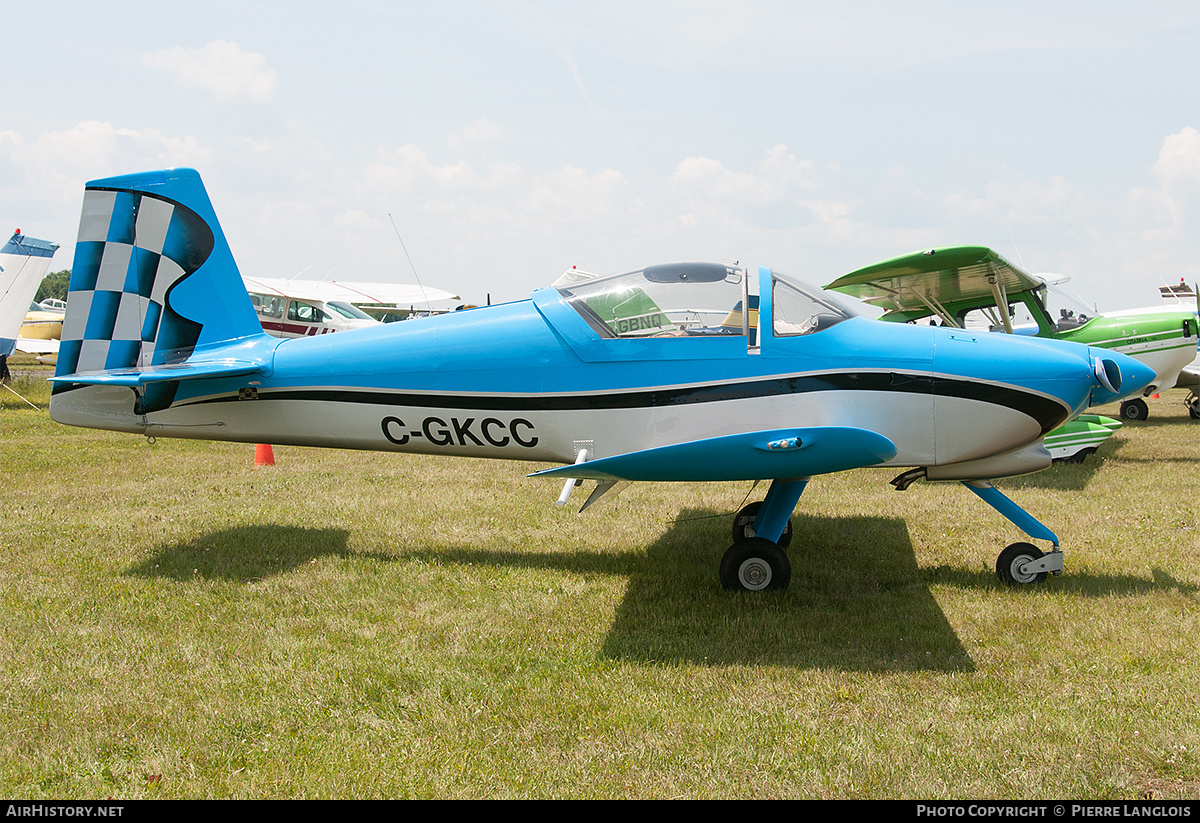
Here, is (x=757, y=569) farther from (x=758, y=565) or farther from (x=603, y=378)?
(x=603, y=378)

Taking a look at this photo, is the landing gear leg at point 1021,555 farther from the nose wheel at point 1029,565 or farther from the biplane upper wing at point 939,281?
the biplane upper wing at point 939,281

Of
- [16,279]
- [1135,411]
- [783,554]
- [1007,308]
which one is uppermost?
[16,279]

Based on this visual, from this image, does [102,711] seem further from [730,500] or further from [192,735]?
[730,500]

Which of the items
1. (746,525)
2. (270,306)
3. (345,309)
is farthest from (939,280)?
(270,306)

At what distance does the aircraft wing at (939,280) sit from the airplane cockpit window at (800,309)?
4914 millimetres

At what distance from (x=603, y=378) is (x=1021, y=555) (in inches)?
121

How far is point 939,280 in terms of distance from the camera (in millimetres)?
10719

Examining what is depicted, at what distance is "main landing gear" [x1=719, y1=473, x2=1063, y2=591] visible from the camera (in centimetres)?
516

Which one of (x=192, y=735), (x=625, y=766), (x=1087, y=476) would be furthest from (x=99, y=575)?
(x=1087, y=476)

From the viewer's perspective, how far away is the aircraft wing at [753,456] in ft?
14.7

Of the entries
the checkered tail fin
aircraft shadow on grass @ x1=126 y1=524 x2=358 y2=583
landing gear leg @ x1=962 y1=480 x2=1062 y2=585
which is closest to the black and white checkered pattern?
the checkered tail fin

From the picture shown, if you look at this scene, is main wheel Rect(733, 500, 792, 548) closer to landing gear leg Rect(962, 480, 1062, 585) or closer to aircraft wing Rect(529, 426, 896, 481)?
landing gear leg Rect(962, 480, 1062, 585)

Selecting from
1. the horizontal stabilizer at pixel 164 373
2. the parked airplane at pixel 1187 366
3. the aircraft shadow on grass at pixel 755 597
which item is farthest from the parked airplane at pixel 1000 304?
the horizontal stabilizer at pixel 164 373

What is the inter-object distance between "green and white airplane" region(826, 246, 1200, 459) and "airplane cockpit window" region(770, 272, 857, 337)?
4.92 metres
